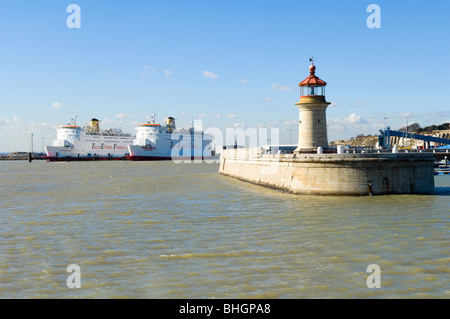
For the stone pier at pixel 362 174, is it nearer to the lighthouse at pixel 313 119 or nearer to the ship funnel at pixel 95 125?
the lighthouse at pixel 313 119

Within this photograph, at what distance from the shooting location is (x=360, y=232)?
49.4 ft

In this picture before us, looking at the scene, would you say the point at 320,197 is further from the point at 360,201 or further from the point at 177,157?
the point at 177,157

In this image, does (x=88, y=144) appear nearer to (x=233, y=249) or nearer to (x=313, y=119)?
(x=313, y=119)

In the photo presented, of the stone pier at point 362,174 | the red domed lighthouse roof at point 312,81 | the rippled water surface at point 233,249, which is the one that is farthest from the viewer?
the red domed lighthouse roof at point 312,81

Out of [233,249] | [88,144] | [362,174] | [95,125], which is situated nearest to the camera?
[233,249]

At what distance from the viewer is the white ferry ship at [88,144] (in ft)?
388

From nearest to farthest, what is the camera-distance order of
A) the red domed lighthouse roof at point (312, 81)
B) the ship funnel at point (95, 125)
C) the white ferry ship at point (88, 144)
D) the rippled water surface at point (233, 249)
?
the rippled water surface at point (233, 249), the red domed lighthouse roof at point (312, 81), the white ferry ship at point (88, 144), the ship funnel at point (95, 125)

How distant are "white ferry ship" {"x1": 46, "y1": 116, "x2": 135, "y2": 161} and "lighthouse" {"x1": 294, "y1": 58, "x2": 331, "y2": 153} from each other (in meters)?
104

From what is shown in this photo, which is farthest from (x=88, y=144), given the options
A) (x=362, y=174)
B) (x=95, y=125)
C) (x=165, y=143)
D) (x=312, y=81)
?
(x=362, y=174)

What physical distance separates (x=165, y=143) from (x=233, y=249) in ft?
373

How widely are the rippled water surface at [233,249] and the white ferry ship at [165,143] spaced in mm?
98302

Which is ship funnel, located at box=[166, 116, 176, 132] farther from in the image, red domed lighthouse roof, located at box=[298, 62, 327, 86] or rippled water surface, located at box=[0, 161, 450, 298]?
rippled water surface, located at box=[0, 161, 450, 298]

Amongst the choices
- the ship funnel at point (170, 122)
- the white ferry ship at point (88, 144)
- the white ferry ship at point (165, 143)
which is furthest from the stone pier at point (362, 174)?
the ship funnel at point (170, 122)

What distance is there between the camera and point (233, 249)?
1288 centimetres
